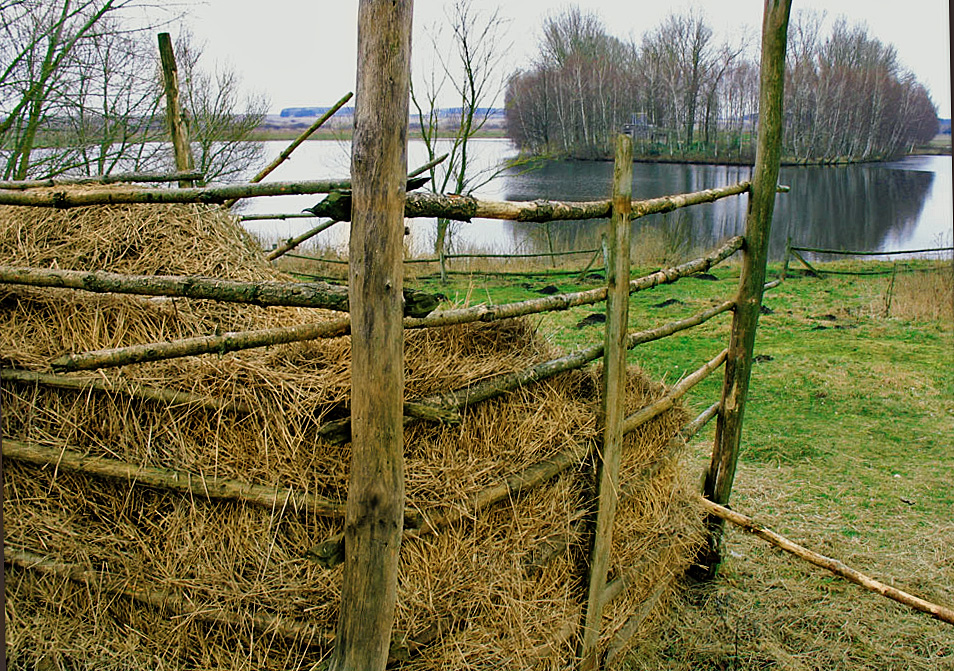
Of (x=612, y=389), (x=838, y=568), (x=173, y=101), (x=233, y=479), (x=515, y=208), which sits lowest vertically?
(x=838, y=568)

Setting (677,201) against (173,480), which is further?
(677,201)

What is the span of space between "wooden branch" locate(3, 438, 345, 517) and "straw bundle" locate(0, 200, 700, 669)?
0.07ft

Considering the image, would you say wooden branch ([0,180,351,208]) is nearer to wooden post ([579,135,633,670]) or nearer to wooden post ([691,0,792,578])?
wooden post ([579,135,633,670])

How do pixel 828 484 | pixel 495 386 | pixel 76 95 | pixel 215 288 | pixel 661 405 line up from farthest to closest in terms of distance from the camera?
pixel 76 95 < pixel 828 484 < pixel 661 405 < pixel 495 386 < pixel 215 288

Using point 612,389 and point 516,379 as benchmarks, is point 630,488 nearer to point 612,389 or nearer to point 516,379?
point 612,389

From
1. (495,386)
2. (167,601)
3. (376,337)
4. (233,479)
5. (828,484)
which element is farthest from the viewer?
(828,484)

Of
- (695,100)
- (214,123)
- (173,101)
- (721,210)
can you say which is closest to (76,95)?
(214,123)

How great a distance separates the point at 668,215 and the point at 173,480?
55.7 feet

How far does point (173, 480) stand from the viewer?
2.44 meters

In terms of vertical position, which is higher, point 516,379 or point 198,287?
point 198,287

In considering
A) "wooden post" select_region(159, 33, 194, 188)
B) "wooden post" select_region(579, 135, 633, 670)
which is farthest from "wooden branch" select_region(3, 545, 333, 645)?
"wooden post" select_region(159, 33, 194, 188)

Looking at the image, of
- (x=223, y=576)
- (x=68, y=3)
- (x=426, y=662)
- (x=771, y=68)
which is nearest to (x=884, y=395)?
(x=771, y=68)

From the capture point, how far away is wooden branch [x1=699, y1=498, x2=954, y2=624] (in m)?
3.32

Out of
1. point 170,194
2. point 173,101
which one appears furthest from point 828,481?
point 173,101
